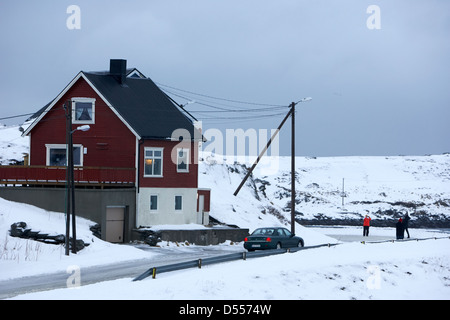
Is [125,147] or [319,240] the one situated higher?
[125,147]

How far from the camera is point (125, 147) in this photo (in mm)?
45188

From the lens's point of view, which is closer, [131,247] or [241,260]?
[241,260]

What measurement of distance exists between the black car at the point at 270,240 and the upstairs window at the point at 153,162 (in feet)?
33.6

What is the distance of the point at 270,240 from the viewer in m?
36.2

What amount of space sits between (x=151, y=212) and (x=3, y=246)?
521 inches

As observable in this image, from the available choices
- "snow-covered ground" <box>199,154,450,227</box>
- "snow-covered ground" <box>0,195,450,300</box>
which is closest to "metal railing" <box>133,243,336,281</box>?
"snow-covered ground" <box>0,195,450,300</box>

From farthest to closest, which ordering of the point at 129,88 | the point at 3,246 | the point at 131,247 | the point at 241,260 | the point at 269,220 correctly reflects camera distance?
1. the point at 269,220
2. the point at 129,88
3. the point at 131,247
4. the point at 3,246
5. the point at 241,260

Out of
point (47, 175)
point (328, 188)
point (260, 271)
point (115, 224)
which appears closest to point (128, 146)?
point (115, 224)

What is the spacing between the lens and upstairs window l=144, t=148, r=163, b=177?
148 ft

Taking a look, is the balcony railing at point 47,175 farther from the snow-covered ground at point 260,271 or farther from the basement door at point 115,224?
the snow-covered ground at point 260,271

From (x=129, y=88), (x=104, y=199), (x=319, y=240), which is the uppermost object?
(x=129, y=88)

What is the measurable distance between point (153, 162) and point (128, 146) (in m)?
1.86
